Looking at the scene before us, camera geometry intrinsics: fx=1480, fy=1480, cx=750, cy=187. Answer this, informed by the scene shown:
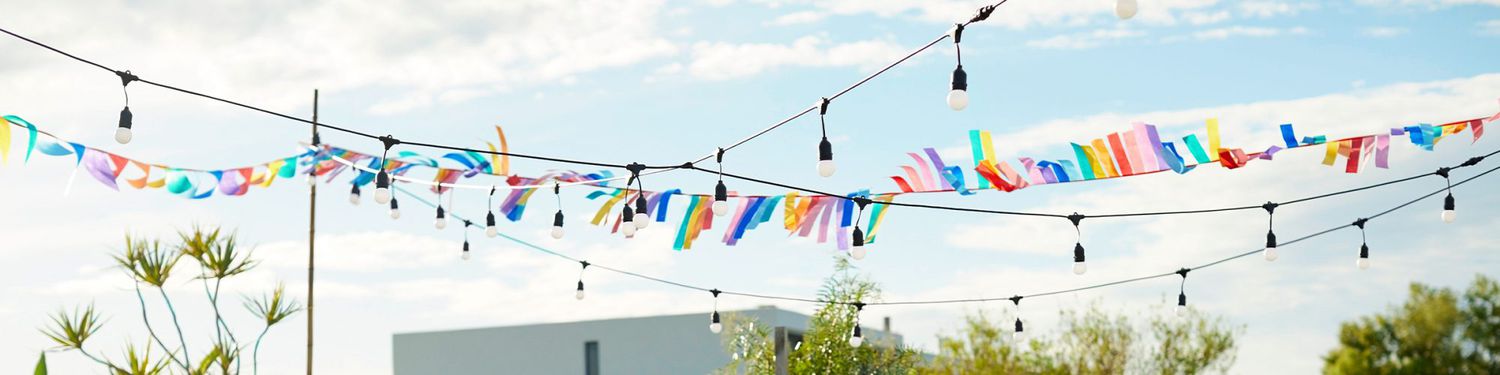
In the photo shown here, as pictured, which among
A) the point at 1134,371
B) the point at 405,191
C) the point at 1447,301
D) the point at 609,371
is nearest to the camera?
the point at 405,191

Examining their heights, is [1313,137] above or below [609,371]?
above

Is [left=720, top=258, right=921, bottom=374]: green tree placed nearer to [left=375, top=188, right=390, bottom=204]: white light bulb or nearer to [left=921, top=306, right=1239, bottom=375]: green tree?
[left=921, top=306, right=1239, bottom=375]: green tree

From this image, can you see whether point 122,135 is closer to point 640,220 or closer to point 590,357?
point 640,220

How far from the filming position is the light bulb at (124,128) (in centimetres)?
652

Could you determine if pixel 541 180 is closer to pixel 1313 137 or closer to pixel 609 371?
pixel 1313 137

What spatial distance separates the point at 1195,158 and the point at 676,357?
16288 mm

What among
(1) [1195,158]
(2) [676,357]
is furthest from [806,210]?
(2) [676,357]

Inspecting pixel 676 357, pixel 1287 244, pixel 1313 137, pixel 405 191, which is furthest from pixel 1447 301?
pixel 405 191

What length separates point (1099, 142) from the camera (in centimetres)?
804

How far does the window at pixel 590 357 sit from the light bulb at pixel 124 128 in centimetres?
1837

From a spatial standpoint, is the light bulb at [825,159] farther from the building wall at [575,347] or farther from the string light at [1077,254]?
the building wall at [575,347]

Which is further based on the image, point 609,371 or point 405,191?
point 609,371

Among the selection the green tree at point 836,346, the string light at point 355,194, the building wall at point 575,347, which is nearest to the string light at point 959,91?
the string light at point 355,194

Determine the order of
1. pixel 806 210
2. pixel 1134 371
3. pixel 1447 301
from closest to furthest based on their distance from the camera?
pixel 806 210 → pixel 1134 371 → pixel 1447 301
